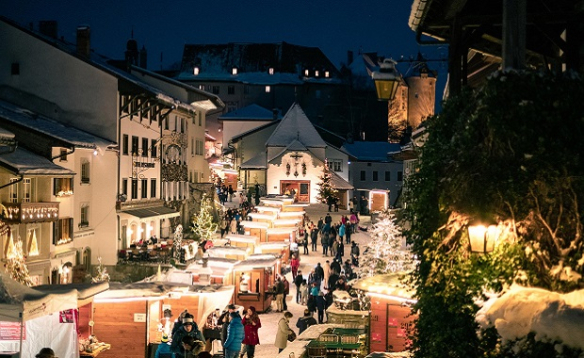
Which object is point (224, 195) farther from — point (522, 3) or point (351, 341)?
point (522, 3)

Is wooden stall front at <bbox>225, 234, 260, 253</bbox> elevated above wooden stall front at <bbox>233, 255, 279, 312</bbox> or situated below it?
above

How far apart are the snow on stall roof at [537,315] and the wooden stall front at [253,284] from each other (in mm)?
23820

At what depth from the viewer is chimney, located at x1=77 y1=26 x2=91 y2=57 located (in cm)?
4591

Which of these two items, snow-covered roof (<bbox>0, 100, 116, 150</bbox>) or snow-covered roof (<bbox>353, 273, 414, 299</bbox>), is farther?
snow-covered roof (<bbox>0, 100, 116, 150</bbox>)

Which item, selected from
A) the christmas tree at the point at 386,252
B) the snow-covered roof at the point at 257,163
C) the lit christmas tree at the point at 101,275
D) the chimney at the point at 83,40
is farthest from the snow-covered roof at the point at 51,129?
the snow-covered roof at the point at 257,163

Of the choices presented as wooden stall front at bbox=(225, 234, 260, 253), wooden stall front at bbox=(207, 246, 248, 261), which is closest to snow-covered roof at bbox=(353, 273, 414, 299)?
wooden stall front at bbox=(207, 246, 248, 261)

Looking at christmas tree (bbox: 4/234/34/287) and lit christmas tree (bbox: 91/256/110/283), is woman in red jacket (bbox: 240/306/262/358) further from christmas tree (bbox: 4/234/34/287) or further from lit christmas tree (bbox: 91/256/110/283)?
lit christmas tree (bbox: 91/256/110/283)

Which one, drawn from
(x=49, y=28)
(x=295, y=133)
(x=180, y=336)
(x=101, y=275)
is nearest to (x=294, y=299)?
(x=101, y=275)

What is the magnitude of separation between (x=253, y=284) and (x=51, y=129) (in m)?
11.5

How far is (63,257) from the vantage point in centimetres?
3566

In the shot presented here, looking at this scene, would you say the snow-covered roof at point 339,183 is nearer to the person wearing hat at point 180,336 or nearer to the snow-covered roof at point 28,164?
the snow-covered roof at point 28,164

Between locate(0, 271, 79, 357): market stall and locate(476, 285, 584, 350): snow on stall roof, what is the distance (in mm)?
9484

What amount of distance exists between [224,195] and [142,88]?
2714cm

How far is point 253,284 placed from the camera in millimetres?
32062
